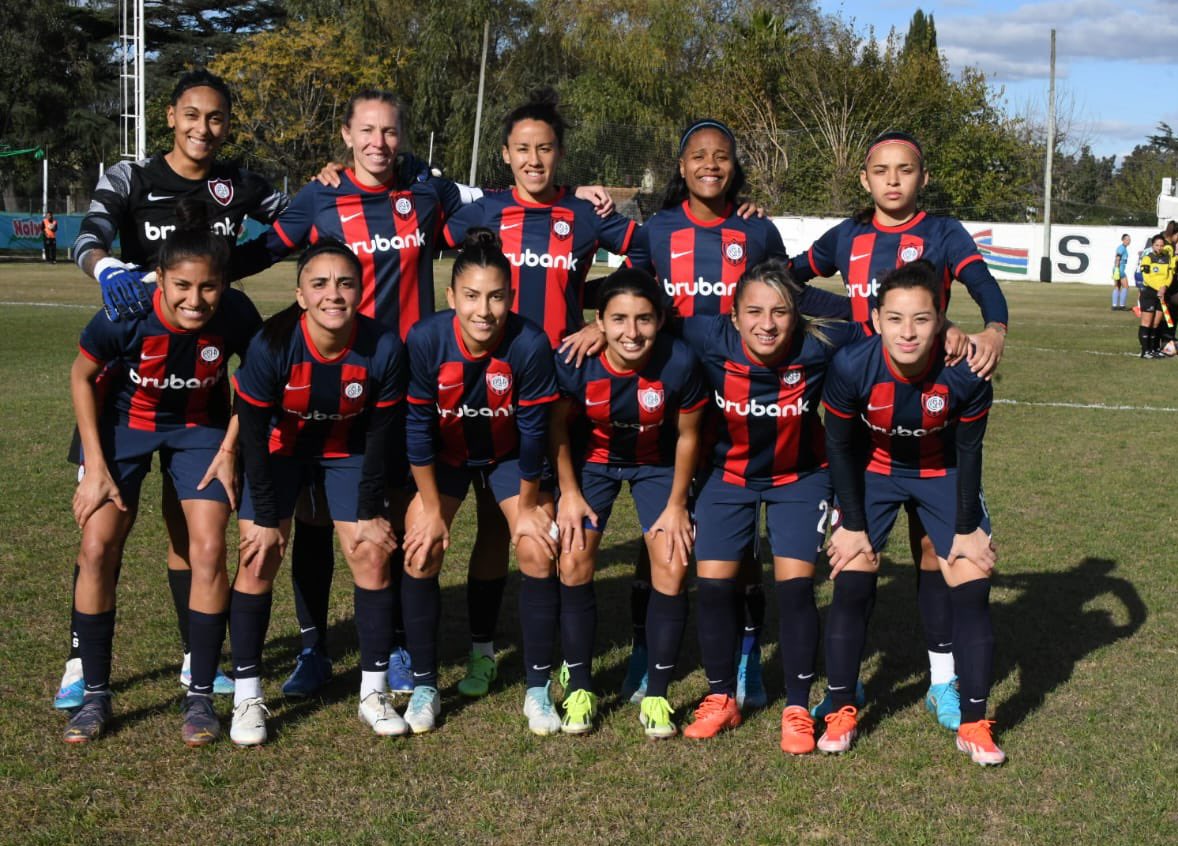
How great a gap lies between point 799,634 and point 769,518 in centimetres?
40

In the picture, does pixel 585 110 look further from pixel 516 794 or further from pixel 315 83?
pixel 516 794

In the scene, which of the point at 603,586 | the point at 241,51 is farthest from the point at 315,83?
the point at 603,586

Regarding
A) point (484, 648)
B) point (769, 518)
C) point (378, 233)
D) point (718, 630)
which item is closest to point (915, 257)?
point (769, 518)

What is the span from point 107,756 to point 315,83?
41496mm

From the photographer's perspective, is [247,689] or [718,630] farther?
[718,630]

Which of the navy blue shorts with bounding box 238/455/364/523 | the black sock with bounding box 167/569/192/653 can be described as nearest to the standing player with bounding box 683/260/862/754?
the navy blue shorts with bounding box 238/455/364/523

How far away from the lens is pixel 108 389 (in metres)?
4.18

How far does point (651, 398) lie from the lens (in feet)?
13.5

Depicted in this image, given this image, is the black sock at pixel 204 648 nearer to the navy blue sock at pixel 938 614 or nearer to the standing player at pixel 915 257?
the standing player at pixel 915 257

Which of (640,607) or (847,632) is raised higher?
(847,632)

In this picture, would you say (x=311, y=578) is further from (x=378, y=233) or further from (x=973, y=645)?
(x=973, y=645)

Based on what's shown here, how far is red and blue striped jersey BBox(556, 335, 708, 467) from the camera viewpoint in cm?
411

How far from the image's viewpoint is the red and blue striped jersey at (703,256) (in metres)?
4.53

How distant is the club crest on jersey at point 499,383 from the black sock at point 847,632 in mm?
1295
